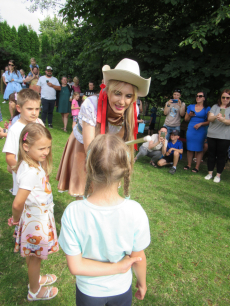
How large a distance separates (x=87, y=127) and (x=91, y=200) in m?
1.05

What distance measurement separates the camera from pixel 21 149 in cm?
192

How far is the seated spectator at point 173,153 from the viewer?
239 inches

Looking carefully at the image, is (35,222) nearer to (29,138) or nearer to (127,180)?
(29,138)

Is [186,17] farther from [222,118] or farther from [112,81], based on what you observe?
[112,81]

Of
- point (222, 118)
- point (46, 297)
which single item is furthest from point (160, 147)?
point (46, 297)

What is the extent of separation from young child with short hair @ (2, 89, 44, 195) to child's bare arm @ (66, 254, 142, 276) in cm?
148

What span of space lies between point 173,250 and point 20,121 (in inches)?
97.3

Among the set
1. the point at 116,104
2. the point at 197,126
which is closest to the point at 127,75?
the point at 116,104

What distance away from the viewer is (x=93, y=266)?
46.4 inches

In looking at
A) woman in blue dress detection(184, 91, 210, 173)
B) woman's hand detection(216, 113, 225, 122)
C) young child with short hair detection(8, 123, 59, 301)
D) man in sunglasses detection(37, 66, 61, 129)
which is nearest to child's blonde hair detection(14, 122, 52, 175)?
young child with short hair detection(8, 123, 59, 301)

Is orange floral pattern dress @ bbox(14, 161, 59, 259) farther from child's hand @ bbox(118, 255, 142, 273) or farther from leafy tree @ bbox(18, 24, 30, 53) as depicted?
leafy tree @ bbox(18, 24, 30, 53)

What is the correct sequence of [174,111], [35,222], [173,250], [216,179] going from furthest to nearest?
[174,111], [216,179], [173,250], [35,222]

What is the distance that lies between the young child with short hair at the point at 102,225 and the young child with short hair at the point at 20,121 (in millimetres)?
1479

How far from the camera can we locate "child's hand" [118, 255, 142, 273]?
118cm
